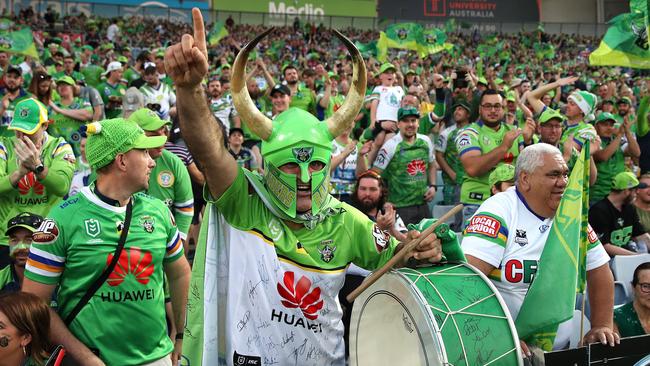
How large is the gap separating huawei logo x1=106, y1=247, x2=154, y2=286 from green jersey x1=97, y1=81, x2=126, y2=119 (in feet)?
22.0

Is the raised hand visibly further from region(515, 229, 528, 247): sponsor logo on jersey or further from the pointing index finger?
region(515, 229, 528, 247): sponsor logo on jersey

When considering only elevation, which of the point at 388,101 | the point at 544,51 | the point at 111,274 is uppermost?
the point at 544,51

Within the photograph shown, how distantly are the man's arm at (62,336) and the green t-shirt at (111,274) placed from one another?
0.10ft

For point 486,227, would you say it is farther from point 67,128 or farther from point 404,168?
point 67,128

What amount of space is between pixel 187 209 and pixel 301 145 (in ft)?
9.29

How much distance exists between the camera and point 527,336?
9.98ft

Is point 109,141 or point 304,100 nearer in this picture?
point 109,141

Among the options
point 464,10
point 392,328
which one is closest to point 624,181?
point 392,328

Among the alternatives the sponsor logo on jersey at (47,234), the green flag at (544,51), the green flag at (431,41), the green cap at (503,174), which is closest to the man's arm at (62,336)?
the sponsor logo on jersey at (47,234)

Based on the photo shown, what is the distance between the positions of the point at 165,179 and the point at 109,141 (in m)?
2.13

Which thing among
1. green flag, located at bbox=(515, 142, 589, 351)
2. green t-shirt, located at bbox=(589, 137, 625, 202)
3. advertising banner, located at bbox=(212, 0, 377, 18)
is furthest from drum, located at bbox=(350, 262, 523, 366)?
advertising banner, located at bbox=(212, 0, 377, 18)

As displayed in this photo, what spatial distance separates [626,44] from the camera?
28.6 ft

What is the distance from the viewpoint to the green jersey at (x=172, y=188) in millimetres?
5375

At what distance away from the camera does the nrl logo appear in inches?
109
